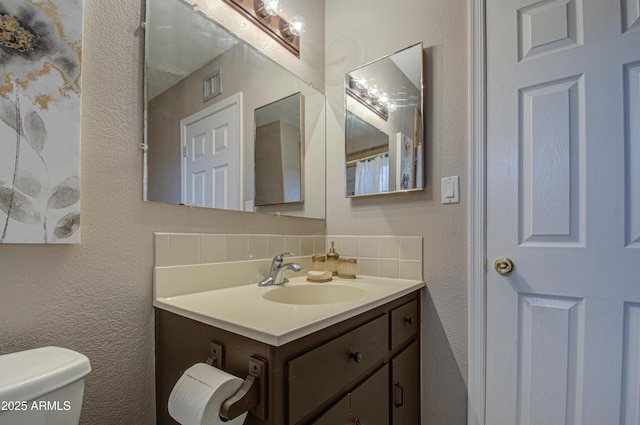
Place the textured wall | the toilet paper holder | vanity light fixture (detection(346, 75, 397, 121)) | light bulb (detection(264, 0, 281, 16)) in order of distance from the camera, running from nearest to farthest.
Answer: the toilet paper holder < the textured wall < light bulb (detection(264, 0, 281, 16)) < vanity light fixture (detection(346, 75, 397, 121))

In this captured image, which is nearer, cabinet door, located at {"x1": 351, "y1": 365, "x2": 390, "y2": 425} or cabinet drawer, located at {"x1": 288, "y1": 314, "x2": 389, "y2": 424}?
cabinet drawer, located at {"x1": 288, "y1": 314, "x2": 389, "y2": 424}

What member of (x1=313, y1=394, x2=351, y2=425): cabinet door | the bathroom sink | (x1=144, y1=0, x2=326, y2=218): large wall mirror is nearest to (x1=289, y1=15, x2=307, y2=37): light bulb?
(x1=144, y1=0, x2=326, y2=218): large wall mirror

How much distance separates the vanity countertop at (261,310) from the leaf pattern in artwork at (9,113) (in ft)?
1.78

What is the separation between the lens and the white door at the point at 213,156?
1041 millimetres

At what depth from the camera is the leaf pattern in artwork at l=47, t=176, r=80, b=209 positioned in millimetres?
732

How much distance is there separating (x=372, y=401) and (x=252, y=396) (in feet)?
1.58

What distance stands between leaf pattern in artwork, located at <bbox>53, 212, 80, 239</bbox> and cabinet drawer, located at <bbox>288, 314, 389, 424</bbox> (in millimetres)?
633

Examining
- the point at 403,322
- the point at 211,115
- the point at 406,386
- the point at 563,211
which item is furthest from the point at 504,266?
the point at 211,115

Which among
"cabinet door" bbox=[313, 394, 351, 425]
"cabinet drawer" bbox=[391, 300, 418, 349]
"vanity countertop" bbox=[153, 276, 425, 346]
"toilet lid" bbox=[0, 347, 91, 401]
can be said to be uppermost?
"vanity countertop" bbox=[153, 276, 425, 346]

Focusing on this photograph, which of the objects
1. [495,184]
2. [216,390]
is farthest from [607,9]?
[216,390]

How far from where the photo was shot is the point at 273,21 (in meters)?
1.39

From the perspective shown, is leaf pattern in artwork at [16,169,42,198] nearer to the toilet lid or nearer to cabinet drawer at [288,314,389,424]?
the toilet lid

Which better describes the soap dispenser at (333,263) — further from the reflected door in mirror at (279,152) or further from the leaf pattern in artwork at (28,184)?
the leaf pattern in artwork at (28,184)

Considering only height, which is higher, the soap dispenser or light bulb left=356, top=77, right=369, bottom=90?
light bulb left=356, top=77, right=369, bottom=90
